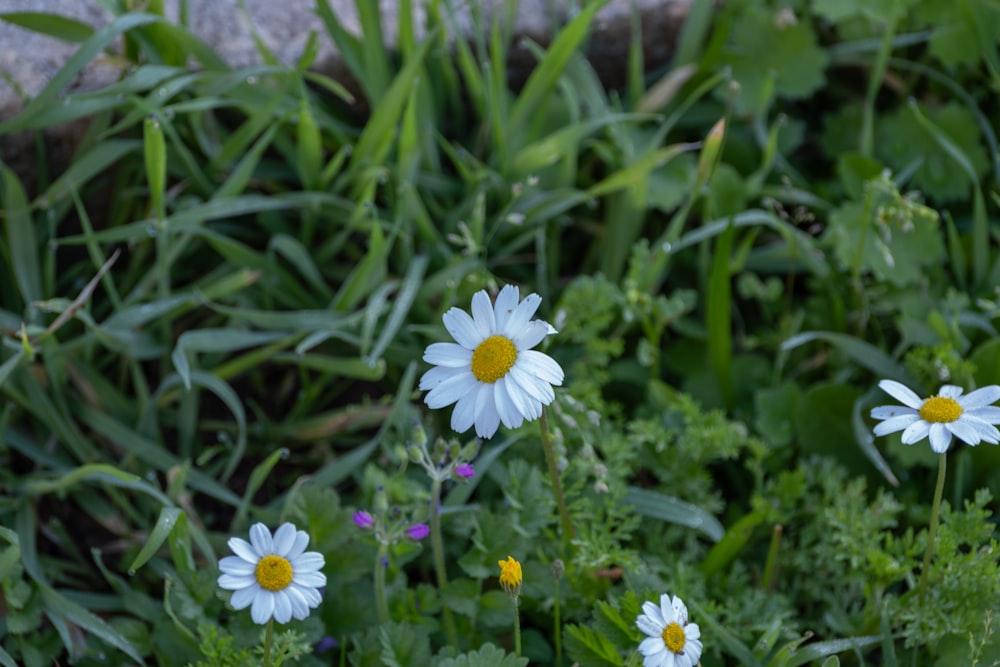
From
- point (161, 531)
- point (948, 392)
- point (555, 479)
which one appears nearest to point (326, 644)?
point (161, 531)

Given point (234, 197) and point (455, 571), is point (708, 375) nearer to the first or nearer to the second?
point (455, 571)

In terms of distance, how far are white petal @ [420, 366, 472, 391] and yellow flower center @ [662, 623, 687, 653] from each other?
0.50 m

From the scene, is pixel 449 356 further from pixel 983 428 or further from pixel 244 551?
pixel 983 428

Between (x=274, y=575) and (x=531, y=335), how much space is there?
1.83 feet

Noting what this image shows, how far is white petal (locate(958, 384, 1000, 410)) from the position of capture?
64.6 inches

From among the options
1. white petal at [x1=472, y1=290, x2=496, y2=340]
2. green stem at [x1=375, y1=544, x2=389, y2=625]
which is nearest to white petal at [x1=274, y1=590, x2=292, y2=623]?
green stem at [x1=375, y1=544, x2=389, y2=625]

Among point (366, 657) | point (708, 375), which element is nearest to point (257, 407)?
point (366, 657)

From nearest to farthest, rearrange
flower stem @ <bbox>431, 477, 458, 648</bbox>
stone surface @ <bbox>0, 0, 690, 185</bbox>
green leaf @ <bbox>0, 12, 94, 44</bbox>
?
1. flower stem @ <bbox>431, 477, 458, 648</bbox>
2. green leaf @ <bbox>0, 12, 94, 44</bbox>
3. stone surface @ <bbox>0, 0, 690, 185</bbox>

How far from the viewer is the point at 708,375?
8.25ft

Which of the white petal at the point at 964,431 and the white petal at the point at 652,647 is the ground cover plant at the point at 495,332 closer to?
the white petal at the point at 964,431

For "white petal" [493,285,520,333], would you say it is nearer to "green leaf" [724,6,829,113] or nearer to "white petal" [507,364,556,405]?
"white petal" [507,364,556,405]

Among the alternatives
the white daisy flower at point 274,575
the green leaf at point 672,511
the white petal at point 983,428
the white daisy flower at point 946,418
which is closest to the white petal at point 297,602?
the white daisy flower at point 274,575

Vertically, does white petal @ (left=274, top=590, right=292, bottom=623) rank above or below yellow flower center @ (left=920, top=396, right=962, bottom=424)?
below

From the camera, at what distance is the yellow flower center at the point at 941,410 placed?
1.65m
